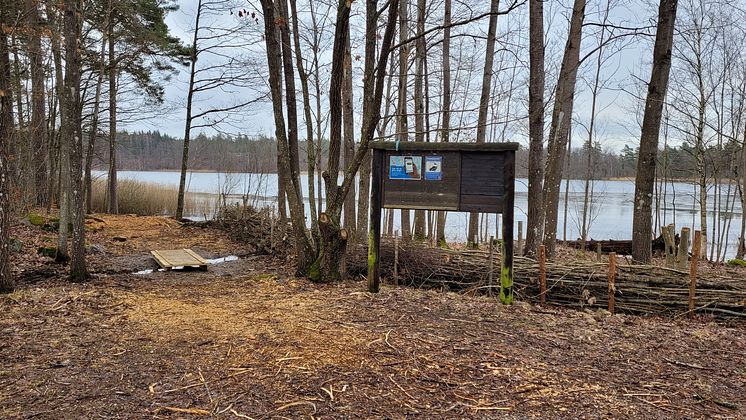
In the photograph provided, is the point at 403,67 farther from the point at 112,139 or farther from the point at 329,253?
the point at 112,139

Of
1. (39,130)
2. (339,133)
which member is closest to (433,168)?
(339,133)

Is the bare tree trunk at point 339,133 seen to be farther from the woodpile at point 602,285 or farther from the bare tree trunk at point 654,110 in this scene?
the bare tree trunk at point 654,110

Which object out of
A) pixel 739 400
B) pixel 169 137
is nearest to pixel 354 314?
pixel 739 400

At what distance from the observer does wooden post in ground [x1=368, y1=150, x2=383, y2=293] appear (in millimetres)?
5652

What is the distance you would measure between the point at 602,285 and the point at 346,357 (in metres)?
3.49

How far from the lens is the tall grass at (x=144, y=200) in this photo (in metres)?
20.6

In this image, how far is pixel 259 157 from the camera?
21.1 metres

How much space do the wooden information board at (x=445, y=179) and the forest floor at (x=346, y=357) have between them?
3.60ft

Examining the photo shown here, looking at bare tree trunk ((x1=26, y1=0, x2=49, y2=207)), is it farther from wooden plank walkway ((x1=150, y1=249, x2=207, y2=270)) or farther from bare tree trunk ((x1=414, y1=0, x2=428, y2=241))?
bare tree trunk ((x1=414, y1=0, x2=428, y2=241))

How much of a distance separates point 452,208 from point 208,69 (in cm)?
1373

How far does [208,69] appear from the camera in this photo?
16.5 meters

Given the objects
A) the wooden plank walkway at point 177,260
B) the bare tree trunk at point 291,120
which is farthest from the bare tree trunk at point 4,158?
the bare tree trunk at point 291,120

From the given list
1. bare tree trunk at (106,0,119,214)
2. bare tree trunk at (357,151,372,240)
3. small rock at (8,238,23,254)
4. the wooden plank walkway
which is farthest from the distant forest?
small rock at (8,238,23,254)

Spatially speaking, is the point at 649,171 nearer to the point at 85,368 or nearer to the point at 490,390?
the point at 490,390
